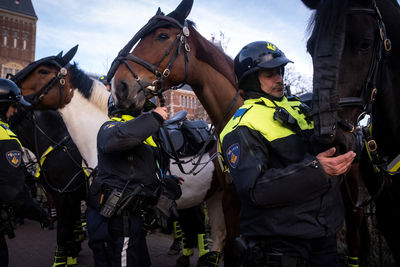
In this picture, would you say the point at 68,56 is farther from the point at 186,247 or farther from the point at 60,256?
the point at 186,247

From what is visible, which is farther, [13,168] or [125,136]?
[13,168]

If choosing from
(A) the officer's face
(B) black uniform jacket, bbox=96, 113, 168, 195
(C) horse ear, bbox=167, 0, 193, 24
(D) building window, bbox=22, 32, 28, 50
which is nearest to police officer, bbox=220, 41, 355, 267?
(A) the officer's face

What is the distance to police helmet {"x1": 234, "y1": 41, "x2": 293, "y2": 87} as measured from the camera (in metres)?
2.19

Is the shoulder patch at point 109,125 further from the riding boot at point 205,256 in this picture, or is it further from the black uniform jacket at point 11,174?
the riding boot at point 205,256

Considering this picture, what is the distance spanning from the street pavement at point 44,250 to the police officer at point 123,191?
10.9ft

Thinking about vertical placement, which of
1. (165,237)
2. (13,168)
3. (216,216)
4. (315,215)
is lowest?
(165,237)

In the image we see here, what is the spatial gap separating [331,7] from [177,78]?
193 cm

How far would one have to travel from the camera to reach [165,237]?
8258 millimetres

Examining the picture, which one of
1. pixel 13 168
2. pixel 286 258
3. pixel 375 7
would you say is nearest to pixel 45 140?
pixel 13 168

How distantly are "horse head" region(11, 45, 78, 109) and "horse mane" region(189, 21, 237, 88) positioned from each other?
2338 millimetres

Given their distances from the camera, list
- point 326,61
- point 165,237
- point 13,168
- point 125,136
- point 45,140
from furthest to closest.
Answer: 1. point 165,237
2. point 45,140
3. point 13,168
4. point 125,136
5. point 326,61

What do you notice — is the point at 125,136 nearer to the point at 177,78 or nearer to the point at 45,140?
the point at 177,78

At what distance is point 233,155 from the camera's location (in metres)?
1.92

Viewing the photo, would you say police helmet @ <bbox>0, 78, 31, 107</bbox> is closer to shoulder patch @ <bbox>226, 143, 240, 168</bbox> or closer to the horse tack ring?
shoulder patch @ <bbox>226, 143, 240, 168</bbox>
